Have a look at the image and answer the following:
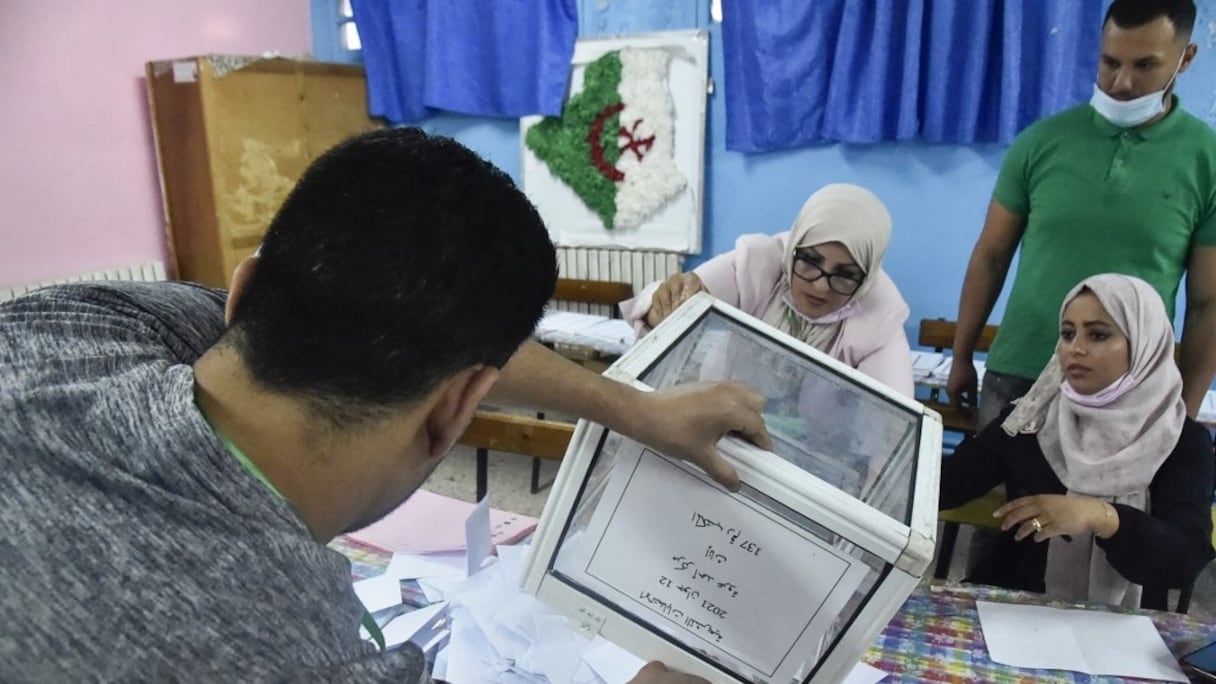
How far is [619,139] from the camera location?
3.78 meters

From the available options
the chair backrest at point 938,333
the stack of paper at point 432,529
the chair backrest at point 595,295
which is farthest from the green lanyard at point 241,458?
the chair backrest at point 595,295

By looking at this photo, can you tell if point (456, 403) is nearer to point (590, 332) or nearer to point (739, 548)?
point (739, 548)

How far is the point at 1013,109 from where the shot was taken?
9.64ft

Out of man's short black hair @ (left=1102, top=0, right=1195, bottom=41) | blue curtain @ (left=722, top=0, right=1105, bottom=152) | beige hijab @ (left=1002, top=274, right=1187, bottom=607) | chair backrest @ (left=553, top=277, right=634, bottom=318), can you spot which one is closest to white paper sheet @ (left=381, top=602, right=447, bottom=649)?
beige hijab @ (left=1002, top=274, right=1187, bottom=607)

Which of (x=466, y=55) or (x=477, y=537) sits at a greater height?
(x=466, y=55)

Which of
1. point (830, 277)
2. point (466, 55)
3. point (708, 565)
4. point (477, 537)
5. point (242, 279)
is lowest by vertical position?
point (477, 537)

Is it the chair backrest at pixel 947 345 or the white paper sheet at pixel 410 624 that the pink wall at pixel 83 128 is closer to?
the white paper sheet at pixel 410 624

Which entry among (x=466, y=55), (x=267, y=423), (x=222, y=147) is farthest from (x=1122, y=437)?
(x=222, y=147)

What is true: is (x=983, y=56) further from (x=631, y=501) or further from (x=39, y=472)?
(x=39, y=472)

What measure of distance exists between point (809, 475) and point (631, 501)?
0.60 ft

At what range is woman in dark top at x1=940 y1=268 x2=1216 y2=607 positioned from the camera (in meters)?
1.55

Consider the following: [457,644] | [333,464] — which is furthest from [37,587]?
[457,644]

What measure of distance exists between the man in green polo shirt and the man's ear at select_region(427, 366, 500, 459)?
1.77 meters

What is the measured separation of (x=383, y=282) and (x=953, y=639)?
104 centimetres
